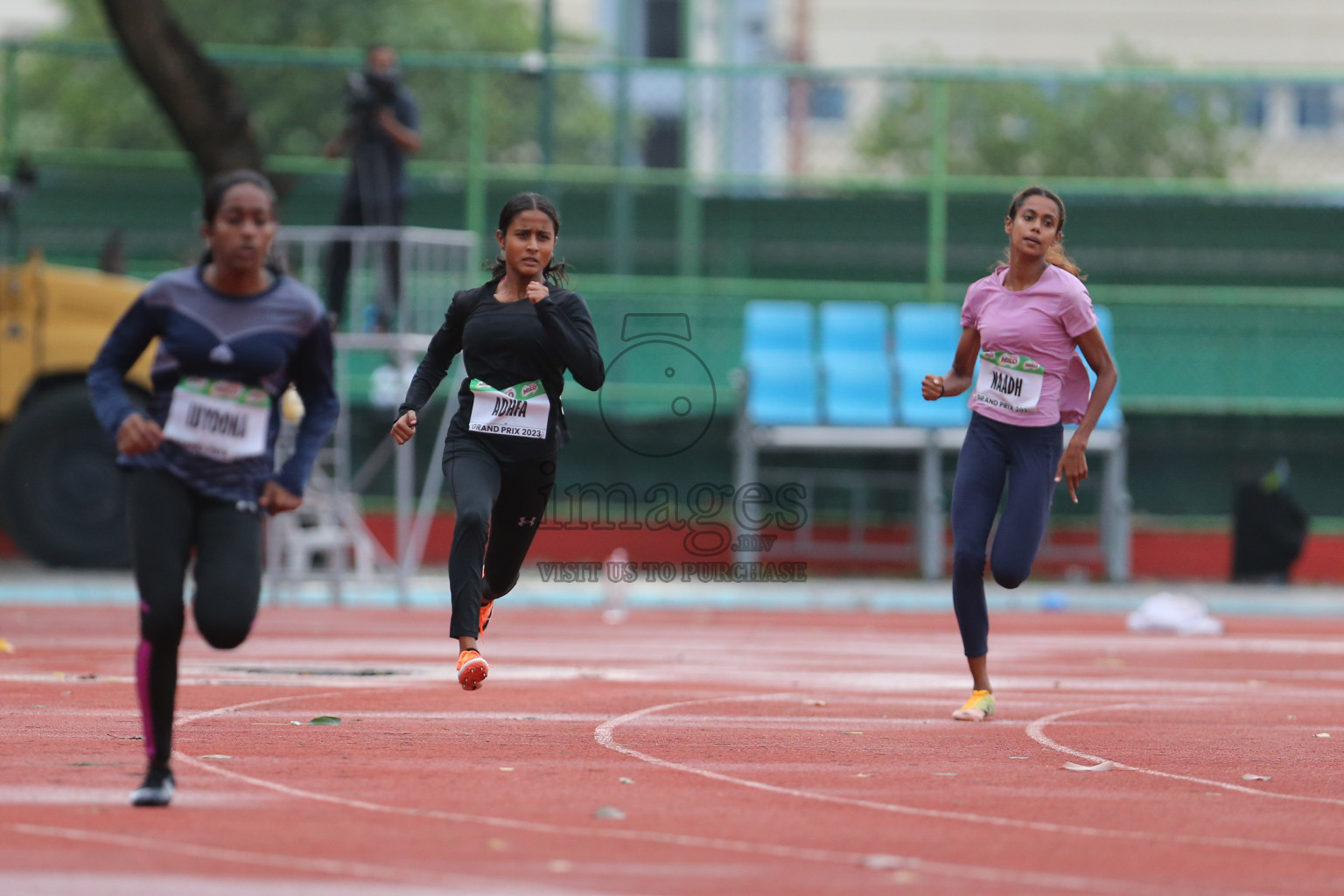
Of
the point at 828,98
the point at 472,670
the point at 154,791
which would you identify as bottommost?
the point at 154,791

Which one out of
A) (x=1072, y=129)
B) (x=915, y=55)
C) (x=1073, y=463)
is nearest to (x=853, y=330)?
(x=1073, y=463)

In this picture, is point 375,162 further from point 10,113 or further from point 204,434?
point 204,434

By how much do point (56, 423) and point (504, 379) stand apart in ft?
32.2

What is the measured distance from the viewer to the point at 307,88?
34.7 meters

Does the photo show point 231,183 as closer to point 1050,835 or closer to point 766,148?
point 1050,835

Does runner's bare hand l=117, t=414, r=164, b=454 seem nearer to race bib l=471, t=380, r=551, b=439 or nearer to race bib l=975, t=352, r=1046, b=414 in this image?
race bib l=471, t=380, r=551, b=439

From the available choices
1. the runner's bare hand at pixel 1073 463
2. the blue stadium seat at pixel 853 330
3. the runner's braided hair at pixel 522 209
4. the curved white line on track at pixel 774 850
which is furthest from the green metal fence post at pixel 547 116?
the curved white line on track at pixel 774 850

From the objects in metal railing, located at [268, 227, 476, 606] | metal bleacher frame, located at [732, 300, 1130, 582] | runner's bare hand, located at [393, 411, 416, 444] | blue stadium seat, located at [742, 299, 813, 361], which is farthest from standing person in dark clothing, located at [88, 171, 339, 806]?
blue stadium seat, located at [742, 299, 813, 361]

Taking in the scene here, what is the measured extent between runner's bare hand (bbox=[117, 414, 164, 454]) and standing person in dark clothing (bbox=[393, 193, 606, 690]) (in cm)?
205

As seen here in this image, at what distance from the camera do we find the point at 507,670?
36.7 feet

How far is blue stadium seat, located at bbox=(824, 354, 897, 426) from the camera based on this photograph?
19.2 m

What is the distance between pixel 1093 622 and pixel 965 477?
308 inches

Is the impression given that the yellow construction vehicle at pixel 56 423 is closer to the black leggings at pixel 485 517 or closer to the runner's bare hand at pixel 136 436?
the black leggings at pixel 485 517

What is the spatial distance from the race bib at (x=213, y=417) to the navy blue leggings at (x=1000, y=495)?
3432 mm
